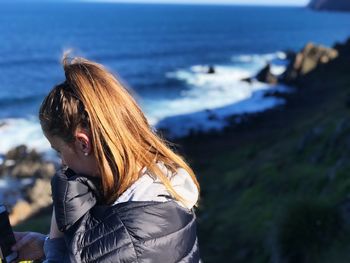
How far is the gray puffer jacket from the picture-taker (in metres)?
1.75

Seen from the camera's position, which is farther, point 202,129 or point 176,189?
point 202,129

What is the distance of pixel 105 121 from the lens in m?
1.90

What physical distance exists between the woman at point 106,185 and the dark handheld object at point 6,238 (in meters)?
0.05

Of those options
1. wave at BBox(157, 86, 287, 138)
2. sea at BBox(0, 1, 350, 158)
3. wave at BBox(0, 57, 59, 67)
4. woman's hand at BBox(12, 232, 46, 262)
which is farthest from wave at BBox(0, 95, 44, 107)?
woman's hand at BBox(12, 232, 46, 262)

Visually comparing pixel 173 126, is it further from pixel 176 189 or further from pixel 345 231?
pixel 176 189

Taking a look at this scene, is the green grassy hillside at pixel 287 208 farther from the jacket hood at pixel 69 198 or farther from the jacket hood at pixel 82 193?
the jacket hood at pixel 69 198

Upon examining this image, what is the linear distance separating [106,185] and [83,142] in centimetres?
19

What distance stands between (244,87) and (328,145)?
3769 centimetres

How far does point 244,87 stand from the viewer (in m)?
48.4

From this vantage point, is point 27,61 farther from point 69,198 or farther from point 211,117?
point 69,198

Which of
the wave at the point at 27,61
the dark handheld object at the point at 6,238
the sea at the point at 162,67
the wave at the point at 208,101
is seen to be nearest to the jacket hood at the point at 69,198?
the dark handheld object at the point at 6,238

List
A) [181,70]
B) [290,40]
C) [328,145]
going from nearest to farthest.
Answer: [328,145] < [181,70] < [290,40]

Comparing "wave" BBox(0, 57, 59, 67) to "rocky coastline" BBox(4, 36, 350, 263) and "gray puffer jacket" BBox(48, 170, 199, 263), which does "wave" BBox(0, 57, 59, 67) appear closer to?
"rocky coastline" BBox(4, 36, 350, 263)

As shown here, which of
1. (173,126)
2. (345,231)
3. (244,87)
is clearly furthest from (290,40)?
(345,231)
